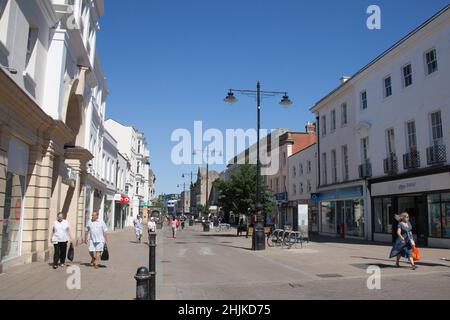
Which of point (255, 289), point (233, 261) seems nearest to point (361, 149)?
point (233, 261)

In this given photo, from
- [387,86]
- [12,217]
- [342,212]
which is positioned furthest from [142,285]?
[342,212]

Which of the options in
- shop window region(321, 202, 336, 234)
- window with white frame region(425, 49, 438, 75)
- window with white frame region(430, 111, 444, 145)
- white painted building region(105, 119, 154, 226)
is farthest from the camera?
white painted building region(105, 119, 154, 226)

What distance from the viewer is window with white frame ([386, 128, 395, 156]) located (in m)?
26.7

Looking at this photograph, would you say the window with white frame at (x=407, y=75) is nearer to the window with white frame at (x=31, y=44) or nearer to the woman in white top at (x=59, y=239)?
the window with white frame at (x=31, y=44)

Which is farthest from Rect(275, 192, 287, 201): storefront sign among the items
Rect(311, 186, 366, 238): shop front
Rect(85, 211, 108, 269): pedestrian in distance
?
Rect(85, 211, 108, 269): pedestrian in distance

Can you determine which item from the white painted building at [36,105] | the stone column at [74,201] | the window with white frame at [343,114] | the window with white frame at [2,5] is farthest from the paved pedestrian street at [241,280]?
the window with white frame at [343,114]

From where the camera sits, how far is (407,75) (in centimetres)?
2516

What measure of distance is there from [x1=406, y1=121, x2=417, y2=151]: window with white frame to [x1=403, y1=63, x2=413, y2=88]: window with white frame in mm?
2239

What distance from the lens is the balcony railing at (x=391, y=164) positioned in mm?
25812

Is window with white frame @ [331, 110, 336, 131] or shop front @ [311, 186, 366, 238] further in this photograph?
window with white frame @ [331, 110, 336, 131]

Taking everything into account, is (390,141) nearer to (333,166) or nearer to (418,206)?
(418,206)

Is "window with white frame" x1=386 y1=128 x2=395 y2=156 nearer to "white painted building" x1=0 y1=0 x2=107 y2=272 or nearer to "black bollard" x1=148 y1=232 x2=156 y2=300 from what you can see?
"white painted building" x1=0 y1=0 x2=107 y2=272

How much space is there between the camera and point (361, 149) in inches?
1200

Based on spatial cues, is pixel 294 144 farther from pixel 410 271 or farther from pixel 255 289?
pixel 255 289
